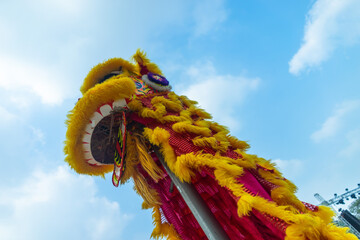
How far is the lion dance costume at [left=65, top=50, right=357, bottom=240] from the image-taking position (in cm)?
164

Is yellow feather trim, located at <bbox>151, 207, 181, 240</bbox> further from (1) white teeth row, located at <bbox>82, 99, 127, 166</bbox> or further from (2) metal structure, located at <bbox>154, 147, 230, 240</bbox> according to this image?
(1) white teeth row, located at <bbox>82, 99, 127, 166</bbox>

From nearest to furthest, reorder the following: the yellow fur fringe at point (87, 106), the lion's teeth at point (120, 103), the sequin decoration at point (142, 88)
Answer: the yellow fur fringe at point (87, 106) < the lion's teeth at point (120, 103) < the sequin decoration at point (142, 88)

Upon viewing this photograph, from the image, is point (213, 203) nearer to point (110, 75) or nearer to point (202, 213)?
point (202, 213)

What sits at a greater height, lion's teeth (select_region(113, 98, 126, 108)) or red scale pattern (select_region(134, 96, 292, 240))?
lion's teeth (select_region(113, 98, 126, 108))

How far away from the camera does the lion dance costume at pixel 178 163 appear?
1.64 metres

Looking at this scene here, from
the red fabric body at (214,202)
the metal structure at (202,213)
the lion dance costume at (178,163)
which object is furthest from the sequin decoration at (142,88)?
the metal structure at (202,213)

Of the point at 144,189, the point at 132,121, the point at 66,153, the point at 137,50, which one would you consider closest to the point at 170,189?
the point at 144,189

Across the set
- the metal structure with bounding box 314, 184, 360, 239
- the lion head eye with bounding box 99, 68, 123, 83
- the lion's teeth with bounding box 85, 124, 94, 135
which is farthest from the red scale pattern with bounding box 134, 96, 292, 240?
the metal structure with bounding box 314, 184, 360, 239

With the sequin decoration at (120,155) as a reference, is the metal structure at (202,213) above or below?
below

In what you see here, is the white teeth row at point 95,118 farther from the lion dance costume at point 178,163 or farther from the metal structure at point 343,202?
the metal structure at point 343,202

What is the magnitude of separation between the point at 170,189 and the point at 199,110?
1157 mm

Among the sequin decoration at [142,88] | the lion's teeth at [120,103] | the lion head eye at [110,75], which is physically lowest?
the lion's teeth at [120,103]

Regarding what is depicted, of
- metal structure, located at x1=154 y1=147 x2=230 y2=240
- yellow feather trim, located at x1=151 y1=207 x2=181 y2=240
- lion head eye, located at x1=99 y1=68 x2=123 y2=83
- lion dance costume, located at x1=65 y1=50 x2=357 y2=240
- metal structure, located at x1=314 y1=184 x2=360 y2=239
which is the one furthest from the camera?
metal structure, located at x1=314 y1=184 x2=360 y2=239

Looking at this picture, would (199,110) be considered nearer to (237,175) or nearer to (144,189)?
(144,189)
